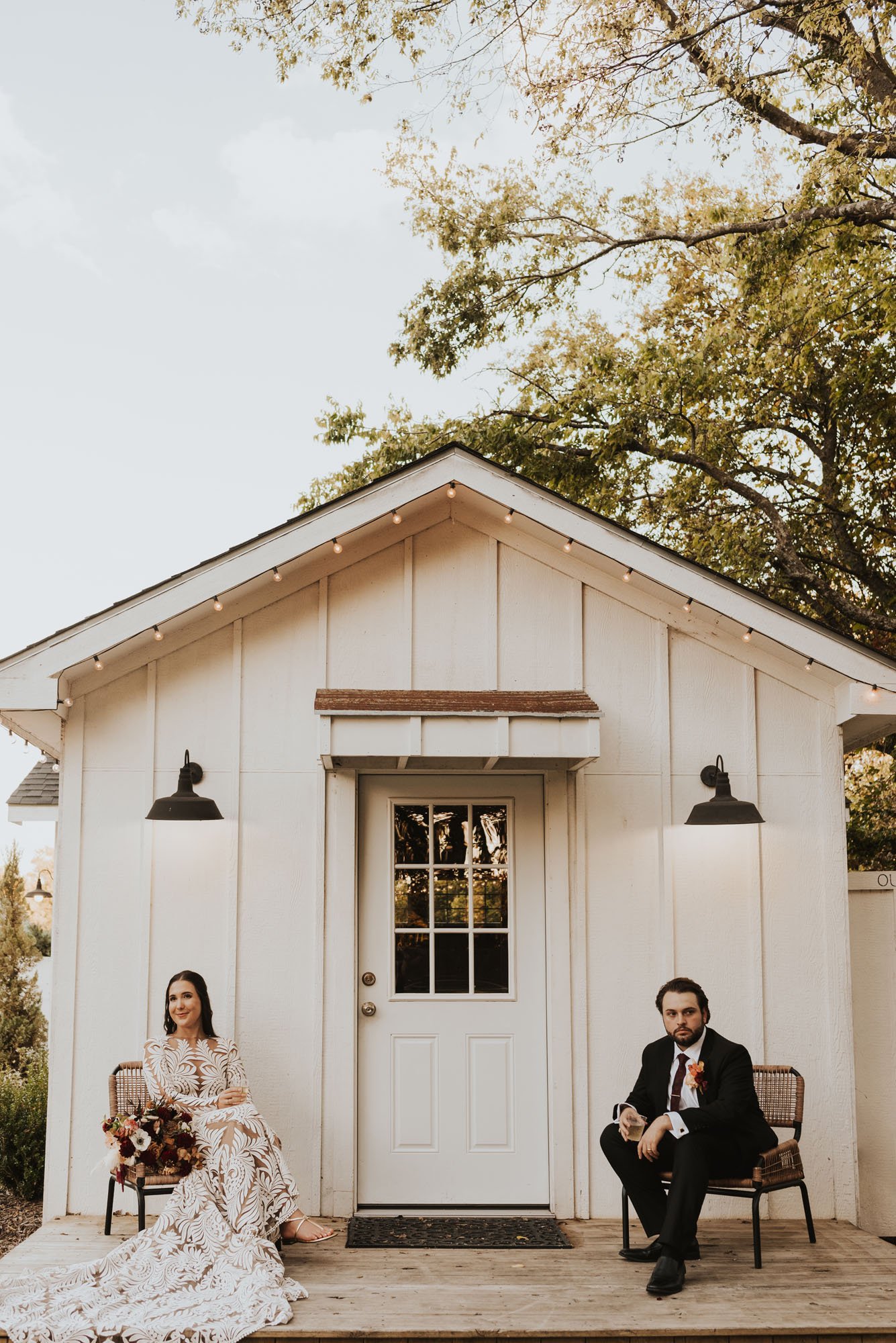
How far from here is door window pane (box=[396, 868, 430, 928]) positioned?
5.77m

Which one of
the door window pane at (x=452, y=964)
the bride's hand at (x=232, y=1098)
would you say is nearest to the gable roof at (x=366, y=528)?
the bride's hand at (x=232, y=1098)

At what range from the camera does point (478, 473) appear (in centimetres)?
Result: 555

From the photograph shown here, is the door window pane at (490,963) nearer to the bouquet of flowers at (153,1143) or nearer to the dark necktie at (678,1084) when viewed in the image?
the dark necktie at (678,1084)

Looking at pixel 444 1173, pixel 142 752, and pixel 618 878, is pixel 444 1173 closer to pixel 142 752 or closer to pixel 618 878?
pixel 618 878

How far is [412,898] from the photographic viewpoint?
579 cm

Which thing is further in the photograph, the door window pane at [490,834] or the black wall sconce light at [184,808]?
the door window pane at [490,834]

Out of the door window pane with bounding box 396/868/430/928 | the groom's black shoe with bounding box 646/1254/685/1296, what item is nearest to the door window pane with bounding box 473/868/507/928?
the door window pane with bounding box 396/868/430/928

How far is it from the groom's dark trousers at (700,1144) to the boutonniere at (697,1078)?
0.5 inches

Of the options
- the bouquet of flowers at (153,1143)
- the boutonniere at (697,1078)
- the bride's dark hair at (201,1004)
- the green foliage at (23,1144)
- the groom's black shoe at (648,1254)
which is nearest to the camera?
the bouquet of flowers at (153,1143)

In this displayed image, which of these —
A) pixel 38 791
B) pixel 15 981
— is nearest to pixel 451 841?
pixel 38 791

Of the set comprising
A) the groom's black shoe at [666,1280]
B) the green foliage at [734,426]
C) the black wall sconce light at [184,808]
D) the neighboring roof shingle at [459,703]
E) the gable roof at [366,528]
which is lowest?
the groom's black shoe at [666,1280]

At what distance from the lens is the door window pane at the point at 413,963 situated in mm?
5723

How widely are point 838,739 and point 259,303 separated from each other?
1484 cm

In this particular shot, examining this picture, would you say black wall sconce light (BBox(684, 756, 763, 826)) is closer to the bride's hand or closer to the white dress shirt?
the white dress shirt
